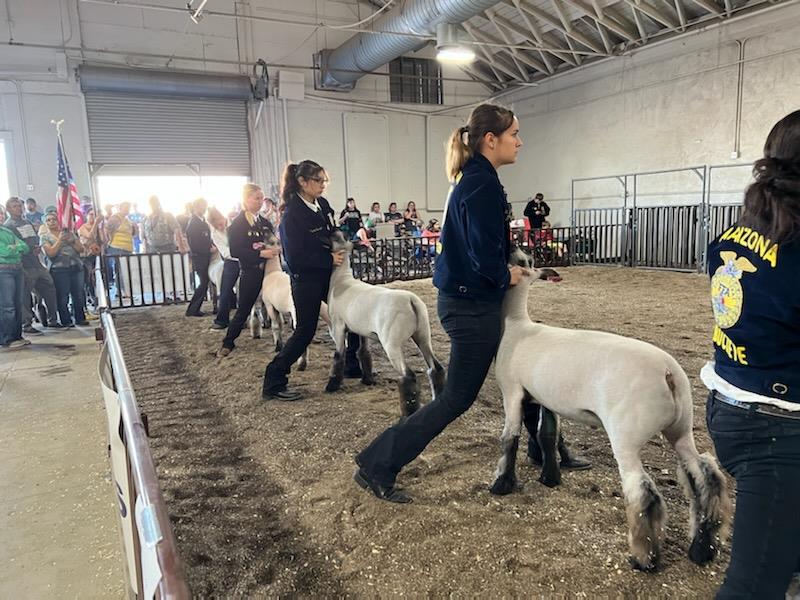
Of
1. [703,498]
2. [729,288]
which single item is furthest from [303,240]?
[729,288]

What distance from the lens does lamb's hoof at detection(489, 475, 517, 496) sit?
8.80ft

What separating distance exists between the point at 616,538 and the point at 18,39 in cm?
1690

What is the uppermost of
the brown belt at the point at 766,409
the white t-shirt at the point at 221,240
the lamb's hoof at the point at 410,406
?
the white t-shirt at the point at 221,240

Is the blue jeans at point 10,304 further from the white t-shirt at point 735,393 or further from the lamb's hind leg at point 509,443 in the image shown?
the white t-shirt at point 735,393

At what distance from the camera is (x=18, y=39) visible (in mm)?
13422

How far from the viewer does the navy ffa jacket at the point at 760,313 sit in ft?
4.31

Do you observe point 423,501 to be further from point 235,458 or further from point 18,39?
point 18,39

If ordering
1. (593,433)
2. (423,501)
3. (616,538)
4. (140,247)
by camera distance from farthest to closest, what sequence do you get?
(140,247) → (593,433) → (423,501) → (616,538)

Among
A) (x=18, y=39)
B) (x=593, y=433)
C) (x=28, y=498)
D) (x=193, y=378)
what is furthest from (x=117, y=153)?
(x=593, y=433)

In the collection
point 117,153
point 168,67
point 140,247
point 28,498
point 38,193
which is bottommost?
point 28,498

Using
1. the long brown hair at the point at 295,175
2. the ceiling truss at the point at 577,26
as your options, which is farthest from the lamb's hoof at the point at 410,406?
the ceiling truss at the point at 577,26

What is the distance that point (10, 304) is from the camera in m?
7.18

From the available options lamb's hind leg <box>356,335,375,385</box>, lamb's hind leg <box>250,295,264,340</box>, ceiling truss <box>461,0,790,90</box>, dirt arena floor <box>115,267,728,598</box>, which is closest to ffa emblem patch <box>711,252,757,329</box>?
dirt arena floor <box>115,267,728,598</box>

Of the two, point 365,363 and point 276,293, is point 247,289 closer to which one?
point 276,293
